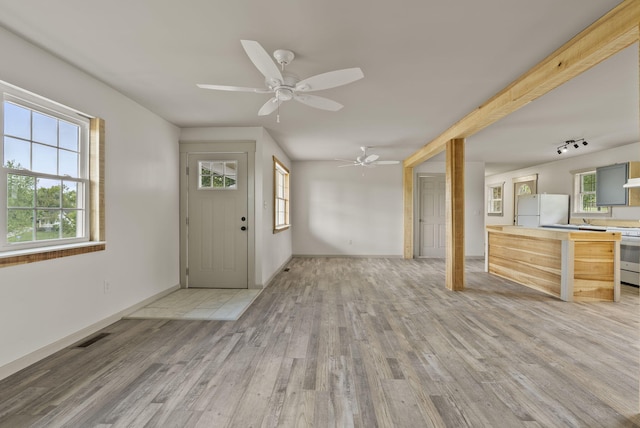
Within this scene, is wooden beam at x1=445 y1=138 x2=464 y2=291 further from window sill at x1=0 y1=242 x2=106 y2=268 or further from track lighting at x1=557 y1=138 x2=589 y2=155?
window sill at x1=0 y1=242 x2=106 y2=268

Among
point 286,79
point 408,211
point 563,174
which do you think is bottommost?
point 408,211

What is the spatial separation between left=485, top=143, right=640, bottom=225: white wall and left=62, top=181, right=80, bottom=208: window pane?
334 inches

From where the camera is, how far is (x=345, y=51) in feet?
8.11

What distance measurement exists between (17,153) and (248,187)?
266 cm

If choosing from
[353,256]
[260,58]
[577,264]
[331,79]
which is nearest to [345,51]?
[331,79]

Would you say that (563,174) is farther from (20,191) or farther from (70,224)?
(20,191)

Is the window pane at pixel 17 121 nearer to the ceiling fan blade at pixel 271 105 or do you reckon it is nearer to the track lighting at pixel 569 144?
the ceiling fan blade at pixel 271 105

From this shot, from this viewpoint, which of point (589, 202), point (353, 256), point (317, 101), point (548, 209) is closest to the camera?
point (317, 101)

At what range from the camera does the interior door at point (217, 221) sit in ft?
15.6

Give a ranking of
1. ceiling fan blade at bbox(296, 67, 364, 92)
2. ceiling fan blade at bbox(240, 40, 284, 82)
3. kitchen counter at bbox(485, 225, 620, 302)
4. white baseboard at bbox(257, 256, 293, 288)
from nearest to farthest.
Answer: ceiling fan blade at bbox(240, 40, 284, 82), ceiling fan blade at bbox(296, 67, 364, 92), kitchen counter at bbox(485, 225, 620, 302), white baseboard at bbox(257, 256, 293, 288)

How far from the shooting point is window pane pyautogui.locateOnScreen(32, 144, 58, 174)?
8.41ft

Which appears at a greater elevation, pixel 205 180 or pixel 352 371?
pixel 205 180

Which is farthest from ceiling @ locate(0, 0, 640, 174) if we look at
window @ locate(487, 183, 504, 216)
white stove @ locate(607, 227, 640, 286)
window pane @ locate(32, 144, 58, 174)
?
window @ locate(487, 183, 504, 216)

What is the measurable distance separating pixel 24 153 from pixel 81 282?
1.19 m
